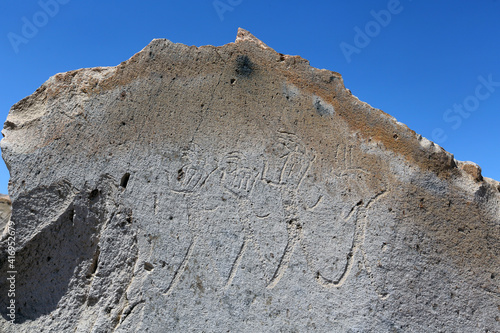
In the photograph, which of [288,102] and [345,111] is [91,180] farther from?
[345,111]

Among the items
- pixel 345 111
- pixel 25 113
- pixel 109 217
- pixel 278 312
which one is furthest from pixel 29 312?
pixel 345 111

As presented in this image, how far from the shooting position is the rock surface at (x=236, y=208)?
2783 mm

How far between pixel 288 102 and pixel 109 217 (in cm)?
157

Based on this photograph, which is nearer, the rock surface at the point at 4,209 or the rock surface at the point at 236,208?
the rock surface at the point at 236,208

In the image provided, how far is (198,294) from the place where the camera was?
9.25 feet

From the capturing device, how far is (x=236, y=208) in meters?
2.99
